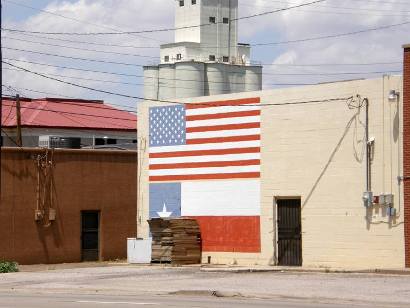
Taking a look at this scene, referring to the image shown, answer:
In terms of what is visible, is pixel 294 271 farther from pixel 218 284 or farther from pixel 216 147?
pixel 216 147

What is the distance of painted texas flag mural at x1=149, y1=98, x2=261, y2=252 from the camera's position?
1407 inches

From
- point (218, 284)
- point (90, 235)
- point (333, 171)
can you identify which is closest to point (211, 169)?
point (333, 171)

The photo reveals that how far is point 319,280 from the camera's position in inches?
1105

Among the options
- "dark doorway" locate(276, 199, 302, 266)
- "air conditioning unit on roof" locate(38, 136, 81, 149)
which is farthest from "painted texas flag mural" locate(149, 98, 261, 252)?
"air conditioning unit on roof" locate(38, 136, 81, 149)

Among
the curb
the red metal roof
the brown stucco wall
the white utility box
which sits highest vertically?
the red metal roof

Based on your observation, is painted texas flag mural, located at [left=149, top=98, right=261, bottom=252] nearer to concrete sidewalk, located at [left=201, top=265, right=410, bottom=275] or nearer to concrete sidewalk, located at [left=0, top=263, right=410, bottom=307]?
concrete sidewalk, located at [left=201, top=265, right=410, bottom=275]

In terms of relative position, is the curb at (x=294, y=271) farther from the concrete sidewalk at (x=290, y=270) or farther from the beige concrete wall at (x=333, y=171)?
the beige concrete wall at (x=333, y=171)

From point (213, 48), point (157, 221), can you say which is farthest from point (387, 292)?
point (213, 48)

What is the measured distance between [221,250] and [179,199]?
2.89m

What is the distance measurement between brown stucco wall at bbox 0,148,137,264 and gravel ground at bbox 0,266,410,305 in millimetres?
4667

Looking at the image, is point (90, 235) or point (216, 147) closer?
point (216, 147)

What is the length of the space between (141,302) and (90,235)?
20.3 m

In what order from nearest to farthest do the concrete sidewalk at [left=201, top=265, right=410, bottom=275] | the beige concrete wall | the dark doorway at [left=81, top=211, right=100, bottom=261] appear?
1. the concrete sidewalk at [left=201, top=265, right=410, bottom=275]
2. the beige concrete wall
3. the dark doorway at [left=81, top=211, right=100, bottom=261]

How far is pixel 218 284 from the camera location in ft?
90.5
